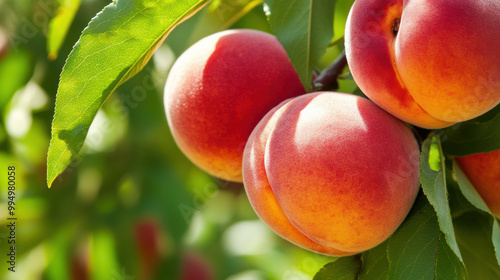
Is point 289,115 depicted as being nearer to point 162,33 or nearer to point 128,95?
point 162,33

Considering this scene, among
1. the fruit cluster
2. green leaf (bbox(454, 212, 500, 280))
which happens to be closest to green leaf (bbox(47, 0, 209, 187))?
the fruit cluster

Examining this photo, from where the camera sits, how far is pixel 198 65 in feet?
2.85

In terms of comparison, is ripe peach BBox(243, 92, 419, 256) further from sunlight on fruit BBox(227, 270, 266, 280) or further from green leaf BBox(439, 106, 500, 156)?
sunlight on fruit BBox(227, 270, 266, 280)

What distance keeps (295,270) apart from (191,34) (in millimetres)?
558

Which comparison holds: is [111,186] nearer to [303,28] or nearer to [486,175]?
[303,28]

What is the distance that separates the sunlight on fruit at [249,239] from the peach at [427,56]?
3.07ft

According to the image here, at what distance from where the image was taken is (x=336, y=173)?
2.16ft

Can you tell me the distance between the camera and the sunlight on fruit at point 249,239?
1.59 metres

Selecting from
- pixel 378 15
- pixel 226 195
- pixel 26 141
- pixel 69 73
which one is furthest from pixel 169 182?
pixel 378 15

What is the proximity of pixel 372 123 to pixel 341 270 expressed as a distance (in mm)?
241

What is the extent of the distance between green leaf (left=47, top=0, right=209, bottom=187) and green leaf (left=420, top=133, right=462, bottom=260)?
1.27 ft

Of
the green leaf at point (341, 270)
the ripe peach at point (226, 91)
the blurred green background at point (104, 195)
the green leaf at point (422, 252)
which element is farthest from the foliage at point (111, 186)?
the green leaf at point (422, 252)

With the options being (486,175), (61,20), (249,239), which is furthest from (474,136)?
(249,239)

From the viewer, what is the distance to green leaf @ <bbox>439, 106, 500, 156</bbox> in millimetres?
779
